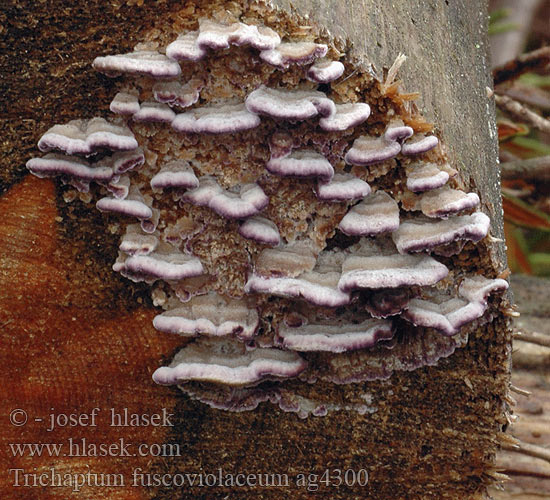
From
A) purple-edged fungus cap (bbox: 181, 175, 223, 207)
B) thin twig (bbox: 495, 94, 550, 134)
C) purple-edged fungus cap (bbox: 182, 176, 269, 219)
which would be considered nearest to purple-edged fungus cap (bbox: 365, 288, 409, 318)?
purple-edged fungus cap (bbox: 182, 176, 269, 219)

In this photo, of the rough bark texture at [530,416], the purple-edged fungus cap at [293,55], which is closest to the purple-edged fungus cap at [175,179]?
the purple-edged fungus cap at [293,55]

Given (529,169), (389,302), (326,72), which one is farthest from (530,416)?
(326,72)

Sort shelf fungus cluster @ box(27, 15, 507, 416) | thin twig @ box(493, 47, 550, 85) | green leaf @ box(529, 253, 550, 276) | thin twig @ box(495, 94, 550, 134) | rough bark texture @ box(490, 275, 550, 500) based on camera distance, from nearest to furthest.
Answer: shelf fungus cluster @ box(27, 15, 507, 416)
rough bark texture @ box(490, 275, 550, 500)
thin twig @ box(495, 94, 550, 134)
thin twig @ box(493, 47, 550, 85)
green leaf @ box(529, 253, 550, 276)

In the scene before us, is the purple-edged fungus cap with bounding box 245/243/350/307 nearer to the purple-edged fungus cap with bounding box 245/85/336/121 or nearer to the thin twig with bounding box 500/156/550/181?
the purple-edged fungus cap with bounding box 245/85/336/121

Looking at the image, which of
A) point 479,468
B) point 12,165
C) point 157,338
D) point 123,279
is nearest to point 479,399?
point 479,468

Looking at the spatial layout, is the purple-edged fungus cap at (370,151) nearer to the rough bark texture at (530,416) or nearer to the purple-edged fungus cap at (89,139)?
the purple-edged fungus cap at (89,139)

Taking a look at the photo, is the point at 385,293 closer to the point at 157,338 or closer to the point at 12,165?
the point at 157,338
